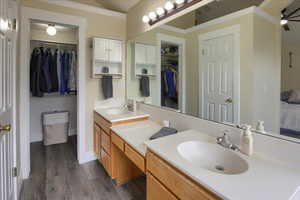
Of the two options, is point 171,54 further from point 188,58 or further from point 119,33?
point 119,33

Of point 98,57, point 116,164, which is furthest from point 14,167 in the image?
point 98,57

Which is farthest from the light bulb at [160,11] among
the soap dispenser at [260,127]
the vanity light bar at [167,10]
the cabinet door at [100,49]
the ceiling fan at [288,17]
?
the soap dispenser at [260,127]

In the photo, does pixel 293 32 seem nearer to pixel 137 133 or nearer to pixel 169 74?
pixel 169 74

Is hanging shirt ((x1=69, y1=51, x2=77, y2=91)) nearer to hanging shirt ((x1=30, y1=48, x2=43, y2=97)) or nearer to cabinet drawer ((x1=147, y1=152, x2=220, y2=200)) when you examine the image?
hanging shirt ((x1=30, y1=48, x2=43, y2=97))

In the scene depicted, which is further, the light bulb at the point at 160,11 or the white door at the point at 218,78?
the light bulb at the point at 160,11

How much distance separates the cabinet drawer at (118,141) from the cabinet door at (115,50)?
1254 mm

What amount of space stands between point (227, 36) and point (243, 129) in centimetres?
70

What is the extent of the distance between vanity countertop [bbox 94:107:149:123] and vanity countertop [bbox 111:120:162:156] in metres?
0.10

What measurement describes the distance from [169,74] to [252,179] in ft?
4.35

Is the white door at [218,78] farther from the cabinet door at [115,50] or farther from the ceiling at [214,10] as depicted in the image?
the cabinet door at [115,50]

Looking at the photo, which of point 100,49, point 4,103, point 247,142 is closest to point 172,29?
point 100,49

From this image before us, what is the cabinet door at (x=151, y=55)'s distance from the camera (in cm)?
210

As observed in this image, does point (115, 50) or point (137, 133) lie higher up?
point (115, 50)

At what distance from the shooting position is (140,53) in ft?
7.79
